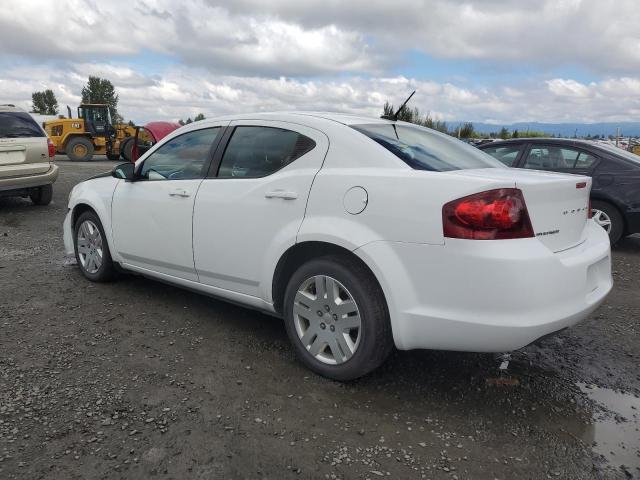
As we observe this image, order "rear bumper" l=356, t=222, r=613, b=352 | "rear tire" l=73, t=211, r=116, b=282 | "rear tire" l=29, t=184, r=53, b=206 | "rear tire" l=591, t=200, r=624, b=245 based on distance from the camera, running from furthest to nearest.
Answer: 1. "rear tire" l=29, t=184, r=53, b=206
2. "rear tire" l=591, t=200, r=624, b=245
3. "rear tire" l=73, t=211, r=116, b=282
4. "rear bumper" l=356, t=222, r=613, b=352

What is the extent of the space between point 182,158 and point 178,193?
0.35 m

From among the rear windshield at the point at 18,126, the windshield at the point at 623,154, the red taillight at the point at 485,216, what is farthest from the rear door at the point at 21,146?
the windshield at the point at 623,154

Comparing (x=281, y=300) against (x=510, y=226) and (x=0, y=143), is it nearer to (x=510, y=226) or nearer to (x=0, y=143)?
(x=510, y=226)

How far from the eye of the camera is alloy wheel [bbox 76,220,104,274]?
472cm

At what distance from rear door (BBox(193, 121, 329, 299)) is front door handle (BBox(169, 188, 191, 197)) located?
16 cm

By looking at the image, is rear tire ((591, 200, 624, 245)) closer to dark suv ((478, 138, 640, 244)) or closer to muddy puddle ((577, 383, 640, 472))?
dark suv ((478, 138, 640, 244))

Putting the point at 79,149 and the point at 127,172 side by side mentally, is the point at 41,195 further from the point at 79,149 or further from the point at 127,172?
the point at 79,149

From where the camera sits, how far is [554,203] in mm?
2697

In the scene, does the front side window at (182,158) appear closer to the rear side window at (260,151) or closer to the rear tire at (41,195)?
the rear side window at (260,151)

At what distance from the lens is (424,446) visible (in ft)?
8.09

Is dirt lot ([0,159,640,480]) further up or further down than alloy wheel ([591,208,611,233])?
further down

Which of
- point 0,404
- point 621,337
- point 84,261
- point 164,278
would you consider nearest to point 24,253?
point 84,261

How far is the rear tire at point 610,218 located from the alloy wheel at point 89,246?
584 centimetres

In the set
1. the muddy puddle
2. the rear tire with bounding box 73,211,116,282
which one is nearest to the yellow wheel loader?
the rear tire with bounding box 73,211,116,282
